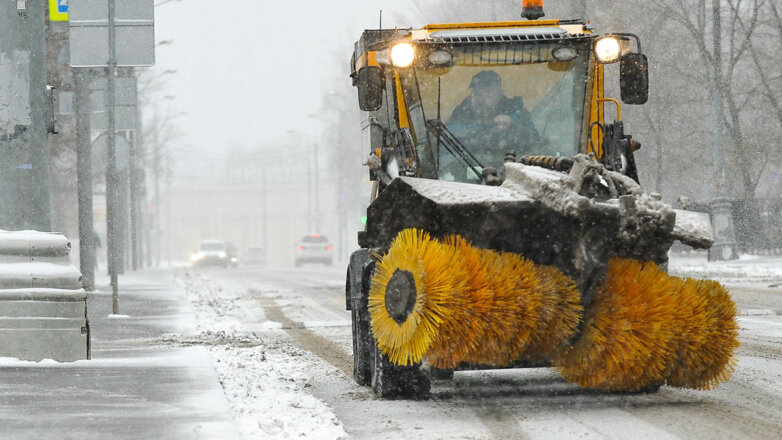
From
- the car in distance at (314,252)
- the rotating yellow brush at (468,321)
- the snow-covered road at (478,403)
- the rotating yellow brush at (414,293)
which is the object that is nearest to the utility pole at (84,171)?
the snow-covered road at (478,403)

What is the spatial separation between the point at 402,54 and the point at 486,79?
709mm

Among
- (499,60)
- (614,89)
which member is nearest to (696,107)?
(614,89)

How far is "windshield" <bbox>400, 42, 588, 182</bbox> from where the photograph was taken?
8586 millimetres

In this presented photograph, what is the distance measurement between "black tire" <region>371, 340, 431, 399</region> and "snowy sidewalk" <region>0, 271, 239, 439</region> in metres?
1.02

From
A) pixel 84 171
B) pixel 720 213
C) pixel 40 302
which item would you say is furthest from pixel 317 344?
pixel 720 213

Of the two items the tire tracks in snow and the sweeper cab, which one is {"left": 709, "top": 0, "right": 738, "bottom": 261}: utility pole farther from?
the sweeper cab

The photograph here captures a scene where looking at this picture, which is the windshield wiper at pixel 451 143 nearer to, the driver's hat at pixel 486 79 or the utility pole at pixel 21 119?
the driver's hat at pixel 486 79

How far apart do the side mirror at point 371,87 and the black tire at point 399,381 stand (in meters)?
1.76

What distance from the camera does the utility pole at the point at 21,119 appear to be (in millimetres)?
9812

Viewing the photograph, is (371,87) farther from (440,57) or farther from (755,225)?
(755,225)

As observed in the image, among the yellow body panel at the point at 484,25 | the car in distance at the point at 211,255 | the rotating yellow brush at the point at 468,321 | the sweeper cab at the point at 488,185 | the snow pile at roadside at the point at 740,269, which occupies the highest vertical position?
the yellow body panel at the point at 484,25

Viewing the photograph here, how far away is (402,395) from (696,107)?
119 ft

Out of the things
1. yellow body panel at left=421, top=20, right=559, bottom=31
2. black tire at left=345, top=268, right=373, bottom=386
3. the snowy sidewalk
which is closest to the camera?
the snowy sidewalk

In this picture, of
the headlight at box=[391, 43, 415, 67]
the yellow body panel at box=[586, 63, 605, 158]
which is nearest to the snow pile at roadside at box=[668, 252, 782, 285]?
the yellow body panel at box=[586, 63, 605, 158]
